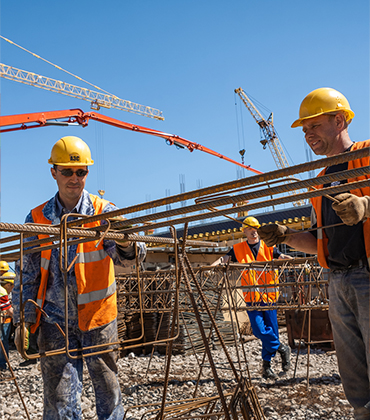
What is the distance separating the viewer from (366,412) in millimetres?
2844

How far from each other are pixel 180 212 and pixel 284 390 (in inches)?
190

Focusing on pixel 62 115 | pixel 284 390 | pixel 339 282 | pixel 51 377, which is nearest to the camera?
pixel 339 282

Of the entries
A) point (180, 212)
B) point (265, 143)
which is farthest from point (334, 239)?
point (265, 143)

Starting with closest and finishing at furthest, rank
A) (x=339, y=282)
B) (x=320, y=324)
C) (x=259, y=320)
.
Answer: (x=339, y=282) → (x=259, y=320) → (x=320, y=324)

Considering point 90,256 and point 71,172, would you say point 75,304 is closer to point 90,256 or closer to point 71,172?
point 90,256

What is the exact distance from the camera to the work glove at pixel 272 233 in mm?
3094

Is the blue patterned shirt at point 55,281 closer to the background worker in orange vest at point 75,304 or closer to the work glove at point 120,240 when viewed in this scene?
the background worker in orange vest at point 75,304

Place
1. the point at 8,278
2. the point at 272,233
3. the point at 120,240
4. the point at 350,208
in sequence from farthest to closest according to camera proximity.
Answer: the point at 8,278 < the point at 272,233 < the point at 120,240 < the point at 350,208

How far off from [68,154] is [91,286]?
1049mm

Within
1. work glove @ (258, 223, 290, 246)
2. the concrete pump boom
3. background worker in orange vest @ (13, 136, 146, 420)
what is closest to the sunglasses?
background worker in orange vest @ (13, 136, 146, 420)

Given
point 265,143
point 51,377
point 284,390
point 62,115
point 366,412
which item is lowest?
point 284,390

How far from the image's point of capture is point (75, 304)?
340 centimetres

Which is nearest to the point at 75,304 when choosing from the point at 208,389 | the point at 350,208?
the point at 350,208

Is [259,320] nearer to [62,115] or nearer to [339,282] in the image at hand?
[339,282]
